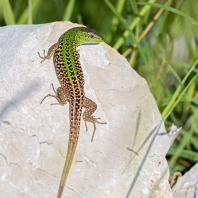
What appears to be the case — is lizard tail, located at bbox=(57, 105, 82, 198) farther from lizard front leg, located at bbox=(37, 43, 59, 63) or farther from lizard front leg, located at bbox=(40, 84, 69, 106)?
lizard front leg, located at bbox=(37, 43, 59, 63)

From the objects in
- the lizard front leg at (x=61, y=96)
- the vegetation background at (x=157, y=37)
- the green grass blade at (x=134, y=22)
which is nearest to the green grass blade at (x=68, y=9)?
the vegetation background at (x=157, y=37)

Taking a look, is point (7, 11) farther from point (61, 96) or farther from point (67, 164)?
point (67, 164)

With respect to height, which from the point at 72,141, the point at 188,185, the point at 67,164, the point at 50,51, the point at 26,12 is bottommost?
the point at 188,185

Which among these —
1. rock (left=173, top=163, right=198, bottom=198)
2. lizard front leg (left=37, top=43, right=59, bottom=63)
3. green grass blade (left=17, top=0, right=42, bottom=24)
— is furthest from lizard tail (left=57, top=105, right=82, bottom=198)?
green grass blade (left=17, top=0, right=42, bottom=24)

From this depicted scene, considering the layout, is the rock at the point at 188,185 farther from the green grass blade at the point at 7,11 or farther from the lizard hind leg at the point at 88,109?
the green grass blade at the point at 7,11

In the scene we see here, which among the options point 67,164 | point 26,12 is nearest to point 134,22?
point 26,12
